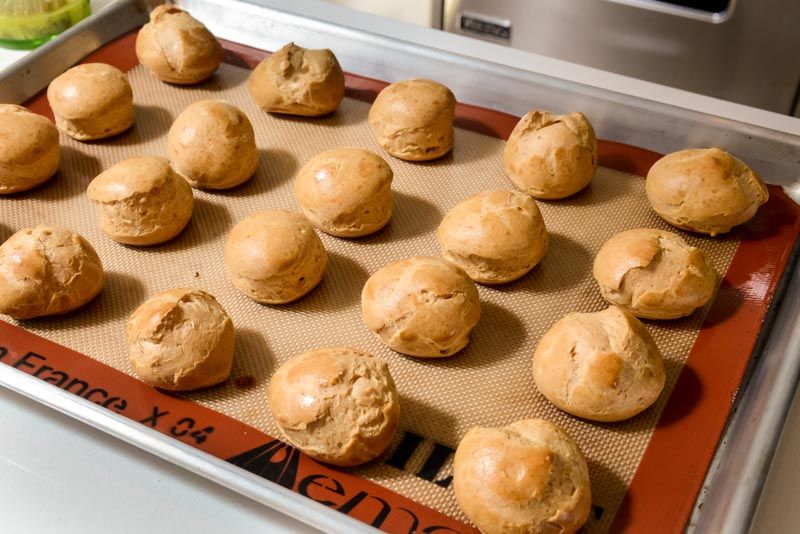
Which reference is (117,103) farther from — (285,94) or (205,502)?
(205,502)

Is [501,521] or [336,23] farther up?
[336,23]

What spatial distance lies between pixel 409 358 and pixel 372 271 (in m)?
0.28

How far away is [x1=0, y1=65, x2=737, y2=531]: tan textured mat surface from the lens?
1.52 metres

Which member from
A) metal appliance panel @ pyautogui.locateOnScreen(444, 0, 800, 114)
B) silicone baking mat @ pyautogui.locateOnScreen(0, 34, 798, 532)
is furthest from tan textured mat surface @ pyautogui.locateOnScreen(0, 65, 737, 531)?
metal appliance panel @ pyautogui.locateOnScreen(444, 0, 800, 114)

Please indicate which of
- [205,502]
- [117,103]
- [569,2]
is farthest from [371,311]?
[569,2]

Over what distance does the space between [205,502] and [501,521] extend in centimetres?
50

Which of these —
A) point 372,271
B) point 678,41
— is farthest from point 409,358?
point 678,41

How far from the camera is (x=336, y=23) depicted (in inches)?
93.9

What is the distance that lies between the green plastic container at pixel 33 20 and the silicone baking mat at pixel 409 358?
1.40 ft

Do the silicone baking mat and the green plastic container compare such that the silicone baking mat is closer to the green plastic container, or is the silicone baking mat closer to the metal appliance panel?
the green plastic container

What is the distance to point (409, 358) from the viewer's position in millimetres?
1644

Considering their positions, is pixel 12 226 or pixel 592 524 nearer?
pixel 592 524

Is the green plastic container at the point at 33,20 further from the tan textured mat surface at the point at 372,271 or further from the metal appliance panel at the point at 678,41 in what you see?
the metal appliance panel at the point at 678,41

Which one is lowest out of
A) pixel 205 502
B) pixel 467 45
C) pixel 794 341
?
pixel 205 502
